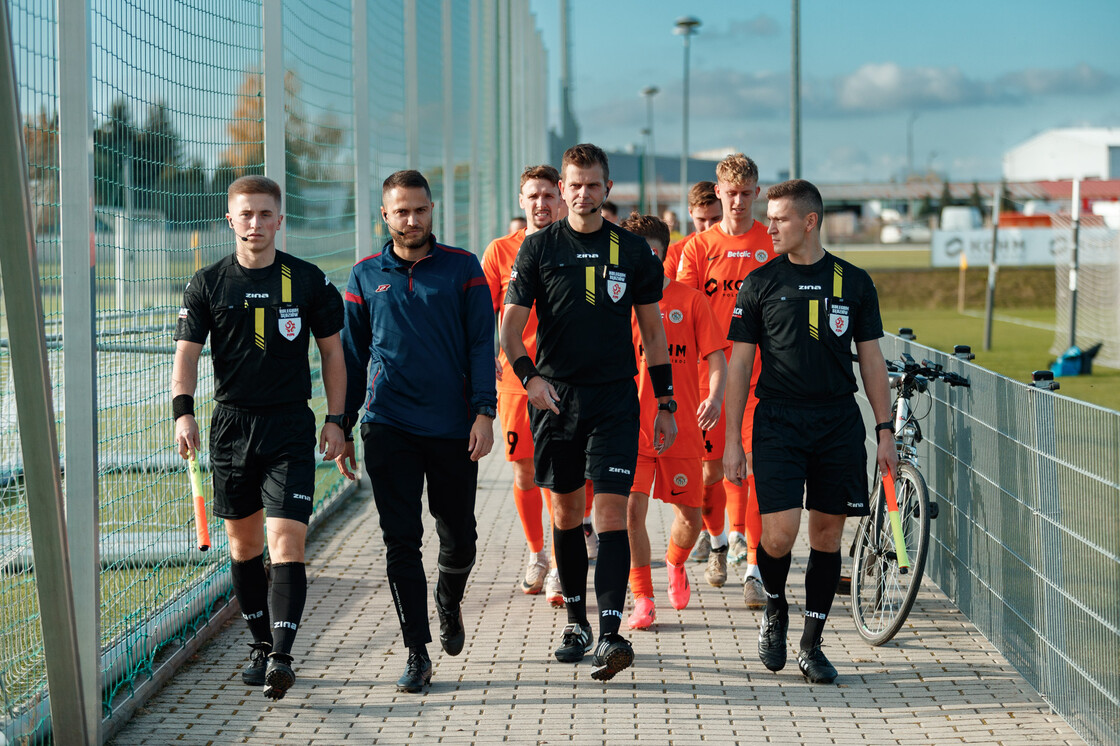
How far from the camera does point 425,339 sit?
4883 millimetres

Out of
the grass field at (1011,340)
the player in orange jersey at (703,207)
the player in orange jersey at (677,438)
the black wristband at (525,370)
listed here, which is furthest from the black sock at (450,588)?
the grass field at (1011,340)

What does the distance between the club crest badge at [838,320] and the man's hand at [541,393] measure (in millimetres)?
1200

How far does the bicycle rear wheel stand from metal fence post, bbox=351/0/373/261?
4.56 meters

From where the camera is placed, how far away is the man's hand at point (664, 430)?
530 centimetres

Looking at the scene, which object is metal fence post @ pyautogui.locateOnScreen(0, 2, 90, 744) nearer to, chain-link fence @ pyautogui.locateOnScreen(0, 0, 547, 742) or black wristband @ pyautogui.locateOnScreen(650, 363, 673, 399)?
chain-link fence @ pyautogui.locateOnScreen(0, 0, 547, 742)

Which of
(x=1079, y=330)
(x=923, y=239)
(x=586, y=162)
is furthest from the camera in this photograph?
(x=923, y=239)

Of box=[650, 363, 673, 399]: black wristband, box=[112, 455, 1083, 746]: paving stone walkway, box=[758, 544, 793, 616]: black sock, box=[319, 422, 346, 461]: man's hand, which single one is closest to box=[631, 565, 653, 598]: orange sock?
box=[112, 455, 1083, 746]: paving stone walkway

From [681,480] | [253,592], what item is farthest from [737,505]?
[253,592]

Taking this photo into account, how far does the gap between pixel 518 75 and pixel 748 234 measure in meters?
20.4

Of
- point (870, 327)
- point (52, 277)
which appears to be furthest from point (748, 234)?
point (52, 277)

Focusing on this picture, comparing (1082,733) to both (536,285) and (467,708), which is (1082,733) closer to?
(467,708)

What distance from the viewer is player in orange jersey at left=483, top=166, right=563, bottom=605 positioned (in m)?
6.16

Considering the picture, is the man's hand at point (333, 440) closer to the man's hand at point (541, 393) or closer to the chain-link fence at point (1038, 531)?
the man's hand at point (541, 393)

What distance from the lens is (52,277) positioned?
422 centimetres
